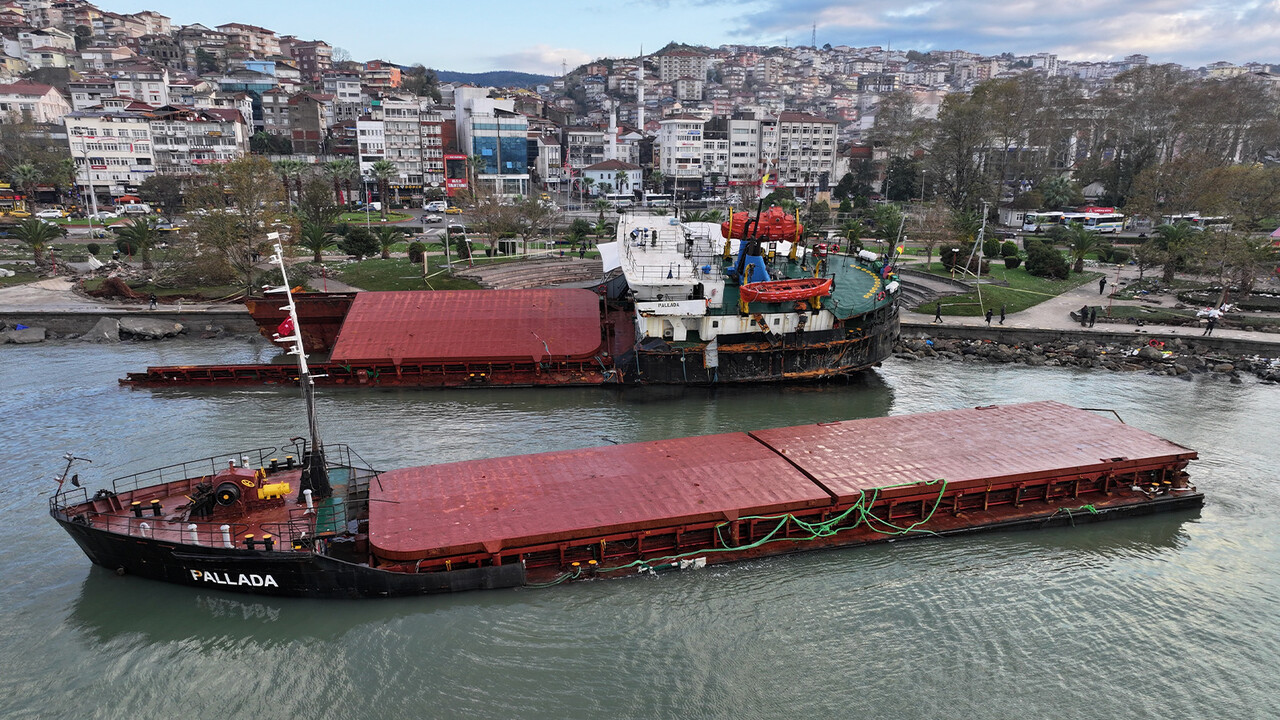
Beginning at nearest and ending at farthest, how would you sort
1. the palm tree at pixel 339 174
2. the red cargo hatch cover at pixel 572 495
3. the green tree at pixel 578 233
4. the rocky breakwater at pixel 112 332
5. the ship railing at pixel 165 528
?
1. the ship railing at pixel 165 528
2. the red cargo hatch cover at pixel 572 495
3. the rocky breakwater at pixel 112 332
4. the green tree at pixel 578 233
5. the palm tree at pixel 339 174

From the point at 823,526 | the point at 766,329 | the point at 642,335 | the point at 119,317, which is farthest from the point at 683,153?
the point at 823,526

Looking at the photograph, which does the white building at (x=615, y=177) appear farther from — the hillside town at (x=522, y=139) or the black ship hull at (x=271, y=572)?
the black ship hull at (x=271, y=572)

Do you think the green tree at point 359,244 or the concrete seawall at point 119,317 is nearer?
the concrete seawall at point 119,317

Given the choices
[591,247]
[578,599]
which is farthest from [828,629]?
[591,247]

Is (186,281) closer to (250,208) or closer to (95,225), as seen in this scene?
(250,208)

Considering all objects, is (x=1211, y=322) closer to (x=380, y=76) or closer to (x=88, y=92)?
(x=88, y=92)

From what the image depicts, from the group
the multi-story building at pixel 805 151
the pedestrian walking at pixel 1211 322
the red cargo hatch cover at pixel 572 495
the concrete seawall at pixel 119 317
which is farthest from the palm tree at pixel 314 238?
the multi-story building at pixel 805 151
